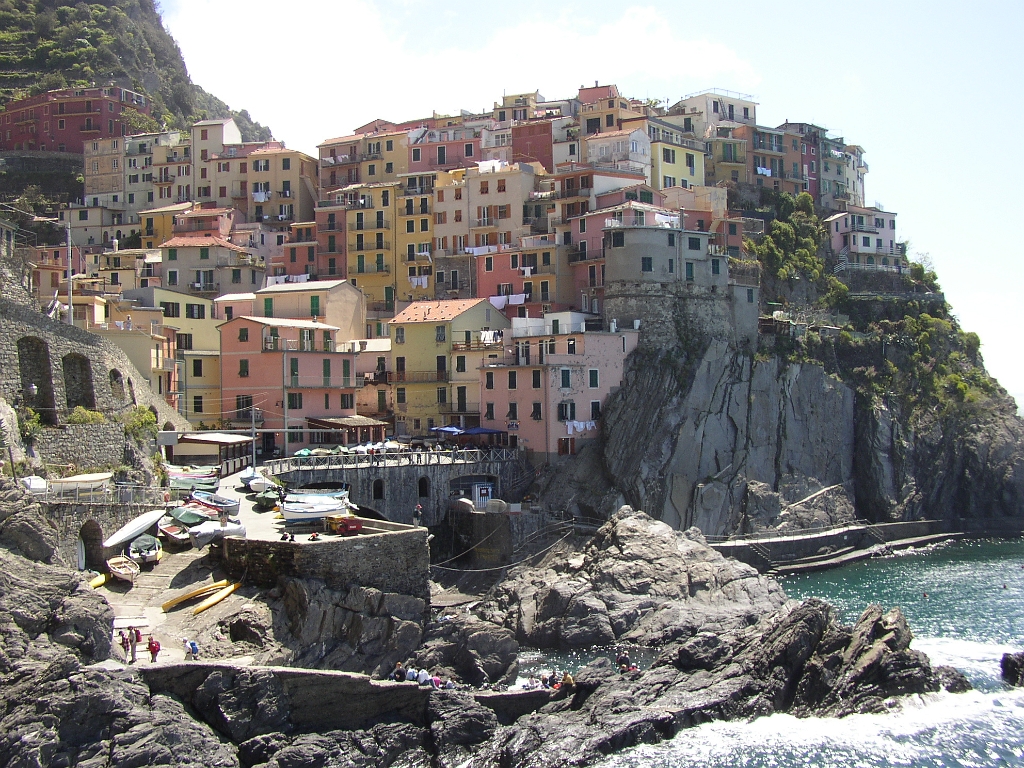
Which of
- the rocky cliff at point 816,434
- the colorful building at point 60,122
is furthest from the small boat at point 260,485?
the colorful building at point 60,122

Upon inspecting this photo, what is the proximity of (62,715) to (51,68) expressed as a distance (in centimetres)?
10544

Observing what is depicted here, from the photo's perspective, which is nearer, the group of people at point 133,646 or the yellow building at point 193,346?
the group of people at point 133,646

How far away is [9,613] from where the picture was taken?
30781 mm

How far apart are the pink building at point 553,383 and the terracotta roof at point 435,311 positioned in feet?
15.9

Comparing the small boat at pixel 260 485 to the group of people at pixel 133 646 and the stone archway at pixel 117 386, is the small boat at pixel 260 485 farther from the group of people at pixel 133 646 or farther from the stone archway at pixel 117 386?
the group of people at pixel 133 646

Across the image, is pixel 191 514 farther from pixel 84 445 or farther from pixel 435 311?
pixel 435 311

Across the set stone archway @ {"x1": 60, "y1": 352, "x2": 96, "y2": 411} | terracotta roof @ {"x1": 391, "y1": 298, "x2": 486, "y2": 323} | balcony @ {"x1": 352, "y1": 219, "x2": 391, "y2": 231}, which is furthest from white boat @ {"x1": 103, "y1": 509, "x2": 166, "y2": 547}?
balcony @ {"x1": 352, "y1": 219, "x2": 391, "y2": 231}

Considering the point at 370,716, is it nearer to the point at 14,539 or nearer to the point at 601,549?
the point at 14,539

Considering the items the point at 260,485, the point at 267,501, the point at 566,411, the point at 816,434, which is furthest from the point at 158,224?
the point at 816,434

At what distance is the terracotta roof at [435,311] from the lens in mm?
71500

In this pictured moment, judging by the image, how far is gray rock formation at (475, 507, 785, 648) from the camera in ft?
164

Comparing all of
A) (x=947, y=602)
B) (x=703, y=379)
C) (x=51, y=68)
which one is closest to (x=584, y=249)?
(x=703, y=379)

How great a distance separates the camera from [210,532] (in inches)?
1602

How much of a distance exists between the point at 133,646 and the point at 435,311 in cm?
4205
